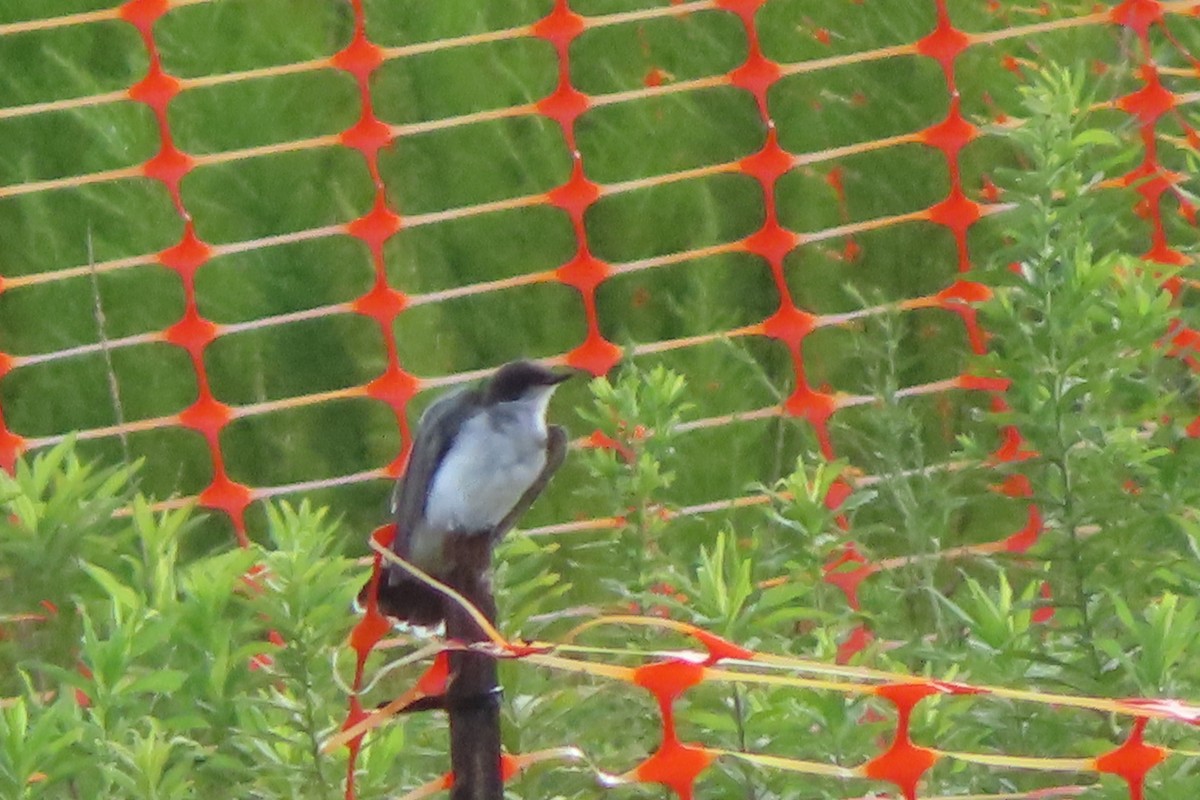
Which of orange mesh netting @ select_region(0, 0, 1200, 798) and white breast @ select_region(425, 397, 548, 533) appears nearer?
white breast @ select_region(425, 397, 548, 533)

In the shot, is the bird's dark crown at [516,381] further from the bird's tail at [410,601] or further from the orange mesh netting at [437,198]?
the orange mesh netting at [437,198]

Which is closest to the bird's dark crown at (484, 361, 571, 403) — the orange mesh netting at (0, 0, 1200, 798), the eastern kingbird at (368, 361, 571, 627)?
the eastern kingbird at (368, 361, 571, 627)

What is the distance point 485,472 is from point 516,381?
0.07m

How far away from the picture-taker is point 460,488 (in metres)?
0.57

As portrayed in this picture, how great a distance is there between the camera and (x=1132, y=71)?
166cm

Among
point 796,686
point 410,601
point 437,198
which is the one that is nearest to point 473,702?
point 410,601

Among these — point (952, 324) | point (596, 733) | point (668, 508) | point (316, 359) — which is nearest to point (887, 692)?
point (596, 733)

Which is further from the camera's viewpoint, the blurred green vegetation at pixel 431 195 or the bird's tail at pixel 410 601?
the blurred green vegetation at pixel 431 195

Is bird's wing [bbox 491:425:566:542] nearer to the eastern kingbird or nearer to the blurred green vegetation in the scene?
the eastern kingbird

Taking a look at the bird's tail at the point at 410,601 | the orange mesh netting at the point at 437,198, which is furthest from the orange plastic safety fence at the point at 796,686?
the orange mesh netting at the point at 437,198

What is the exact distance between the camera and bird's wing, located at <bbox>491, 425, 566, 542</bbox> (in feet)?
1.90

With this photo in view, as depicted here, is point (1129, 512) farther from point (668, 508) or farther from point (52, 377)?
point (52, 377)

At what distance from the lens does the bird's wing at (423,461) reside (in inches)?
22.5

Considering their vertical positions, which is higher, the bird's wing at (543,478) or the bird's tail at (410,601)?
the bird's wing at (543,478)
